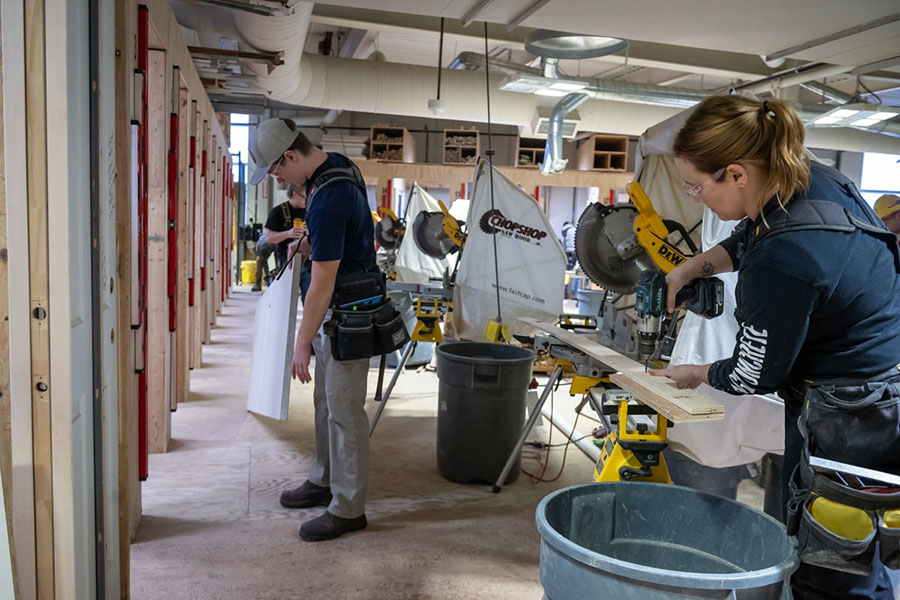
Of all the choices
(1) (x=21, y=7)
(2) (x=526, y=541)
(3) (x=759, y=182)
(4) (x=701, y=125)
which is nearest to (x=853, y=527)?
(3) (x=759, y=182)

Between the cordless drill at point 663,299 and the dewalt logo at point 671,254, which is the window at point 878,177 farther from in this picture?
the cordless drill at point 663,299

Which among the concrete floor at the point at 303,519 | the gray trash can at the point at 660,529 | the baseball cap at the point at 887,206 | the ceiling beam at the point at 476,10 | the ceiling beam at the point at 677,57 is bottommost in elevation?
the concrete floor at the point at 303,519

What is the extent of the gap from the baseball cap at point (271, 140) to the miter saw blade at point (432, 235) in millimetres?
2720

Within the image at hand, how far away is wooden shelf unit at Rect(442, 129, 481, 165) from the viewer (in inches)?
413

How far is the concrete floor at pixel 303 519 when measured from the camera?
2.51 meters

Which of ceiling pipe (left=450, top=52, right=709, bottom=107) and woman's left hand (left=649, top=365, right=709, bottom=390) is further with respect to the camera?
ceiling pipe (left=450, top=52, right=709, bottom=107)

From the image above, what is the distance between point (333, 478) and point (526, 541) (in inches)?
32.6

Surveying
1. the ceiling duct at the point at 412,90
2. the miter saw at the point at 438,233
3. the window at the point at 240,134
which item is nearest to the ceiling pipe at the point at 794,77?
the ceiling duct at the point at 412,90

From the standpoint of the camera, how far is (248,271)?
13.6 meters

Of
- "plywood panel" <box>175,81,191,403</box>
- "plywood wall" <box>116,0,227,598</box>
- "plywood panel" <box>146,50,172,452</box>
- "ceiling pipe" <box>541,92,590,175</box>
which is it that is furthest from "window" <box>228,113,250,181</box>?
"plywood panel" <box>146,50,172,452</box>

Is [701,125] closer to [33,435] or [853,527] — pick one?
[853,527]

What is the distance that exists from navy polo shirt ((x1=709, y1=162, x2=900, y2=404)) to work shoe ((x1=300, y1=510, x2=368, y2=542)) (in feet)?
5.91

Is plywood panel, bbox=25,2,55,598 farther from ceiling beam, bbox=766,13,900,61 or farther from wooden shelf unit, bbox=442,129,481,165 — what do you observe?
wooden shelf unit, bbox=442,129,481,165

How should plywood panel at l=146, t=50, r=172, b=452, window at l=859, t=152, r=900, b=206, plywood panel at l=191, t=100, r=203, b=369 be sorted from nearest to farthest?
plywood panel at l=146, t=50, r=172, b=452, plywood panel at l=191, t=100, r=203, b=369, window at l=859, t=152, r=900, b=206
